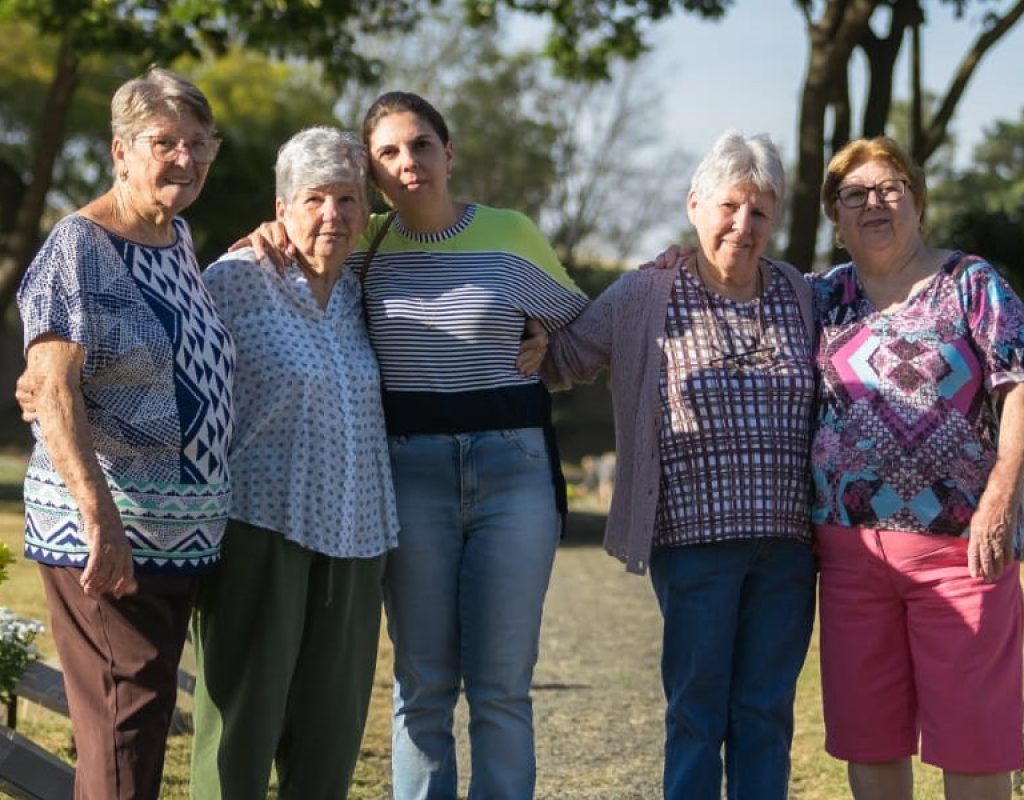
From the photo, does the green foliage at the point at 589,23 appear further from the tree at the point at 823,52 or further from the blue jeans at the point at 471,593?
the blue jeans at the point at 471,593

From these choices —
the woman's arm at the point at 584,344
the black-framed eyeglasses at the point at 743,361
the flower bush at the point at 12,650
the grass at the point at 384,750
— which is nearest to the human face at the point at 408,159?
the woman's arm at the point at 584,344

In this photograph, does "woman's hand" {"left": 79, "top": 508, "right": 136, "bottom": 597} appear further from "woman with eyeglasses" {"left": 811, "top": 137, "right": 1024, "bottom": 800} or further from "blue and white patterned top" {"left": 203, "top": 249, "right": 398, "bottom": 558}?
"woman with eyeglasses" {"left": 811, "top": 137, "right": 1024, "bottom": 800}

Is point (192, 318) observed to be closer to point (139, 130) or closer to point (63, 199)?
point (139, 130)

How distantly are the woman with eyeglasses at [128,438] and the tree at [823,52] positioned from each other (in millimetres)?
9606

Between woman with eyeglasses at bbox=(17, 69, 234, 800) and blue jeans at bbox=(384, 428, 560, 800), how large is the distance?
67cm

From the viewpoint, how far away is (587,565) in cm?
1370

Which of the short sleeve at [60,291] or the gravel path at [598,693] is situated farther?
the gravel path at [598,693]

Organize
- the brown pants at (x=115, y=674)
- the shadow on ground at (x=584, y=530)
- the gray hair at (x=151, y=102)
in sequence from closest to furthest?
1. the brown pants at (x=115, y=674)
2. the gray hair at (x=151, y=102)
3. the shadow on ground at (x=584, y=530)

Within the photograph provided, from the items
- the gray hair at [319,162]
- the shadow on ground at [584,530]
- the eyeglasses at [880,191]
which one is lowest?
the shadow on ground at [584,530]

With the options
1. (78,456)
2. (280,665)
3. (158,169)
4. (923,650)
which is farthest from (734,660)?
(158,169)

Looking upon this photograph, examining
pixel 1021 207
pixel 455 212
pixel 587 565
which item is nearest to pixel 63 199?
pixel 1021 207

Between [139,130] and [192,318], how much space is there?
49cm

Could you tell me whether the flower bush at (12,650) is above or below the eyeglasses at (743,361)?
below

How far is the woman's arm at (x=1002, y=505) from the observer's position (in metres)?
4.53
